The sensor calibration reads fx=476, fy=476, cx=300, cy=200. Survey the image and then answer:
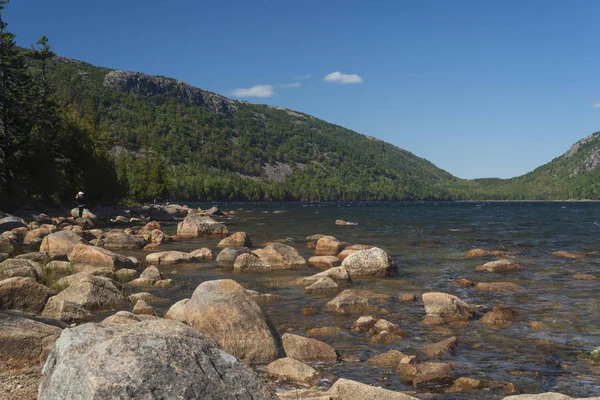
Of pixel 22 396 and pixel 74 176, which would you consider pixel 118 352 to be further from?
pixel 74 176

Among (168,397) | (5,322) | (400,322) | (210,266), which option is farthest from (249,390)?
(210,266)

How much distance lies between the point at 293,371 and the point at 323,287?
791 centimetres

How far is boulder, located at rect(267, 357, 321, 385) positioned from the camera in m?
8.21

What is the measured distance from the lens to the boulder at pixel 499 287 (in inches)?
656

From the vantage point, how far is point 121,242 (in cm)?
2714

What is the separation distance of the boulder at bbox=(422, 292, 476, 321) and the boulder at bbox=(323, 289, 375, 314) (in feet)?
5.42

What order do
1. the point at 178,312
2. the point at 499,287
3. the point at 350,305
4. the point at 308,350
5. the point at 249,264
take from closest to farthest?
1. the point at 308,350
2. the point at 178,312
3. the point at 350,305
4. the point at 499,287
5. the point at 249,264

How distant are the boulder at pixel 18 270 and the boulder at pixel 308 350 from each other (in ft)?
29.3

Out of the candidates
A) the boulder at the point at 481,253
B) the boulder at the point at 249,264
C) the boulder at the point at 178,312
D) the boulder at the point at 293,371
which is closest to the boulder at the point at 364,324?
the boulder at the point at 293,371

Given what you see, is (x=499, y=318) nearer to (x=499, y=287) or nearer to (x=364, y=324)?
(x=364, y=324)

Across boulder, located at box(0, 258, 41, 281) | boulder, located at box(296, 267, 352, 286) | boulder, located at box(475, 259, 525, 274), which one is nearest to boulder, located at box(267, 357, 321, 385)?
boulder, located at box(296, 267, 352, 286)

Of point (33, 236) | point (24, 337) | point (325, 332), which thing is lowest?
point (325, 332)

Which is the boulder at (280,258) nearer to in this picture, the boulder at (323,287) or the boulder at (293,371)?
the boulder at (323,287)

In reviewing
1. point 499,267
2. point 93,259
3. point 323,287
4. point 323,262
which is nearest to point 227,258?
point 323,262
